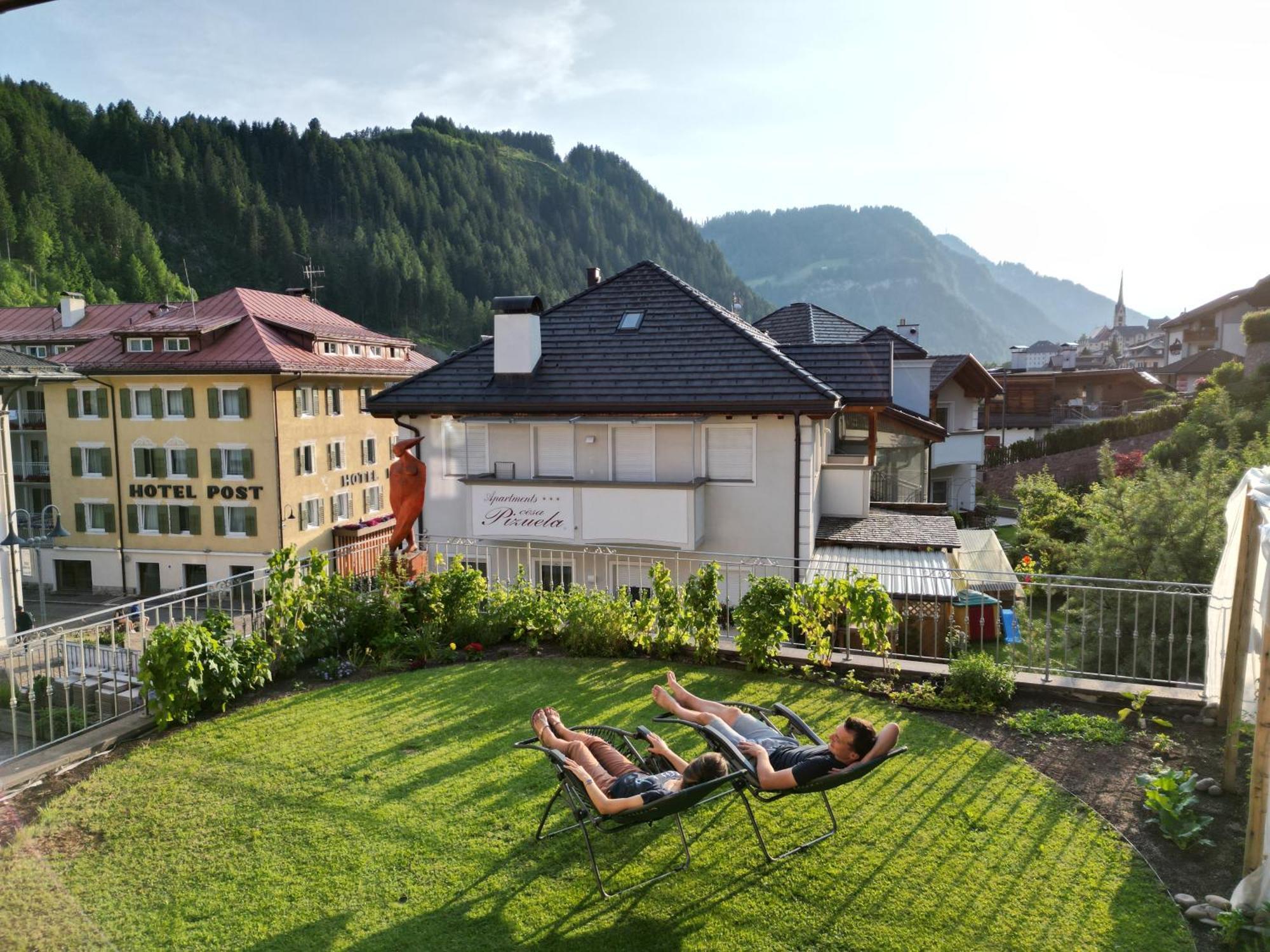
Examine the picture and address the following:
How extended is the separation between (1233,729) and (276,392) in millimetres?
39347

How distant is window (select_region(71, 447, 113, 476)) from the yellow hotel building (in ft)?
0.22

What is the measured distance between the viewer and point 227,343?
4059cm

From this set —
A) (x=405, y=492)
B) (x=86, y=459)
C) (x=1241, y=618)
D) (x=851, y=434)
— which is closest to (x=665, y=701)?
(x=1241, y=618)

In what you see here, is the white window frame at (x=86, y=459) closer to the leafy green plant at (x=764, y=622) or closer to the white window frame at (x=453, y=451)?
the white window frame at (x=453, y=451)

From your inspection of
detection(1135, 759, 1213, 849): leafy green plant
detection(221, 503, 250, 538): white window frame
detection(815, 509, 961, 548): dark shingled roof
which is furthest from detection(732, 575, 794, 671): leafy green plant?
detection(221, 503, 250, 538): white window frame

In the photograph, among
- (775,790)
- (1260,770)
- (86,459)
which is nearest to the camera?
(1260,770)

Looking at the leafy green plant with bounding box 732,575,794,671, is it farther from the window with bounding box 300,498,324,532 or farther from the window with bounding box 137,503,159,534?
the window with bounding box 137,503,159,534

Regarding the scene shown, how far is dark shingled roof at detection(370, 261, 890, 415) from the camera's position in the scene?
16812 mm

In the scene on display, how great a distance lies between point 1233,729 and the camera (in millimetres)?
6340

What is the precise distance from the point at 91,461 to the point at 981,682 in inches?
1726

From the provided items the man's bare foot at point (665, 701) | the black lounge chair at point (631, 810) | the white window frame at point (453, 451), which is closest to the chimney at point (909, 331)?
the white window frame at point (453, 451)

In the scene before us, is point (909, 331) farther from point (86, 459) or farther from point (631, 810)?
point (631, 810)

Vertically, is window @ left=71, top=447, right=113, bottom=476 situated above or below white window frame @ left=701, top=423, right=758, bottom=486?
below

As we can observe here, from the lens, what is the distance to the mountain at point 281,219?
8219 centimetres
